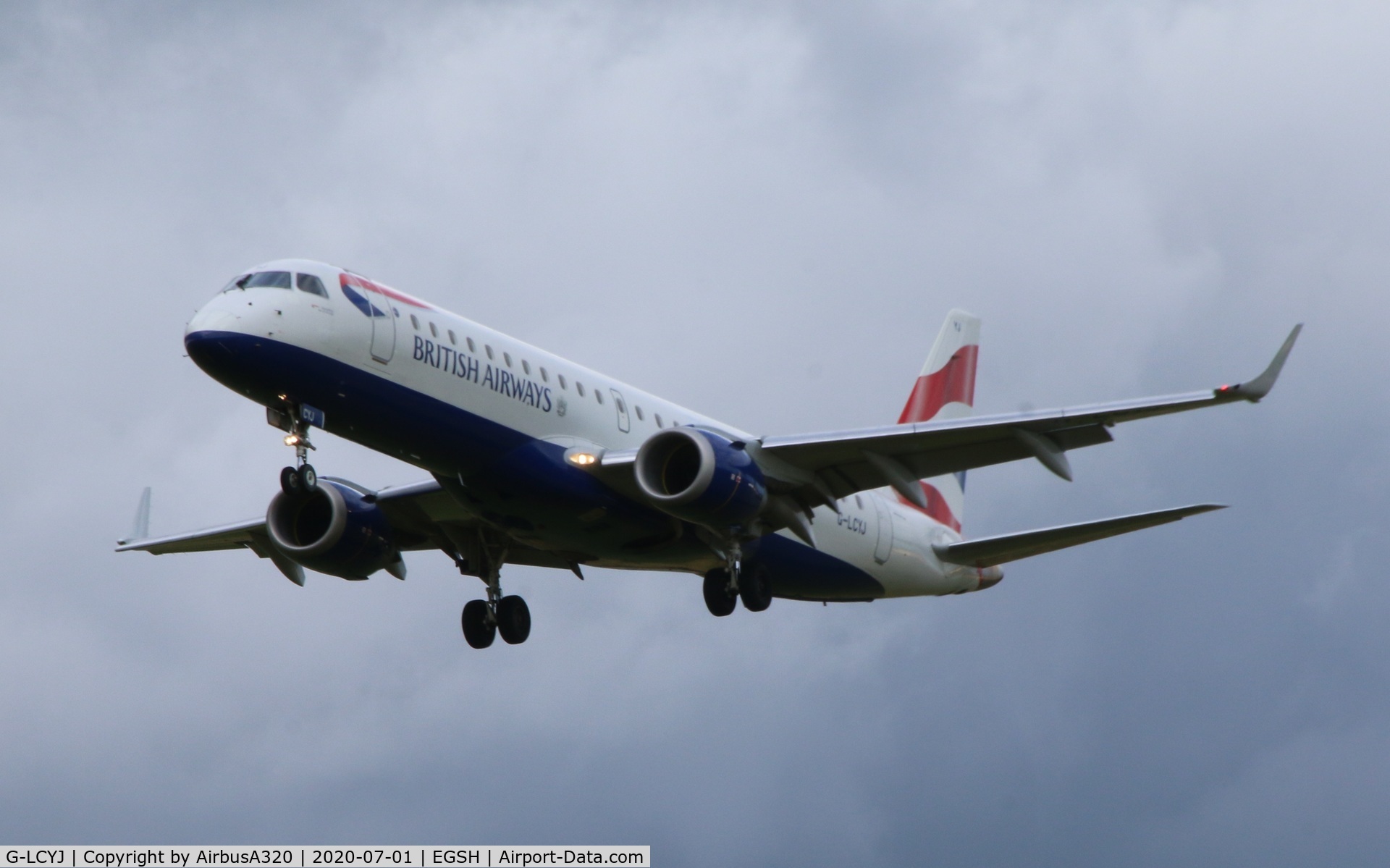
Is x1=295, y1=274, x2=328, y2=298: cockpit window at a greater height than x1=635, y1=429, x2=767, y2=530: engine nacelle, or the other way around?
x1=295, y1=274, x2=328, y2=298: cockpit window

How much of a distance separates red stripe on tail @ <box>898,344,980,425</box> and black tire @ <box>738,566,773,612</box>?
1118cm

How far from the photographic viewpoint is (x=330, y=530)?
3462 centimetres

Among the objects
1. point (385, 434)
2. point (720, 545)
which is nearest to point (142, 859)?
point (385, 434)

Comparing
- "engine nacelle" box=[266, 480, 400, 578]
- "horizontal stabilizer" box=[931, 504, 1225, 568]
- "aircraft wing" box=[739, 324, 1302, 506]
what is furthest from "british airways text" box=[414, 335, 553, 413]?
"horizontal stabilizer" box=[931, 504, 1225, 568]

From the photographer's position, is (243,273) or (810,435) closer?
(243,273)

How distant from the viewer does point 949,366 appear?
45.5 meters

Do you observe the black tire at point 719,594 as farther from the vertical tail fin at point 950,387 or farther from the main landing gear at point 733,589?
the vertical tail fin at point 950,387

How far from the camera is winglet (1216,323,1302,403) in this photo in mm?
25469

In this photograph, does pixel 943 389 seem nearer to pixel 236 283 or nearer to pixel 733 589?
pixel 733 589

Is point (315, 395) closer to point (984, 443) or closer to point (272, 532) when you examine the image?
point (272, 532)

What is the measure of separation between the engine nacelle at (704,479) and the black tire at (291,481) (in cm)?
582

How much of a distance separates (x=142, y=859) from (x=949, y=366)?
76.5 feet

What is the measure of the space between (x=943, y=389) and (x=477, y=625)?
589 inches

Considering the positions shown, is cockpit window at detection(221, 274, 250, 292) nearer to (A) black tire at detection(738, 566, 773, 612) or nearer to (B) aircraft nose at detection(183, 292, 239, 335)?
(B) aircraft nose at detection(183, 292, 239, 335)
